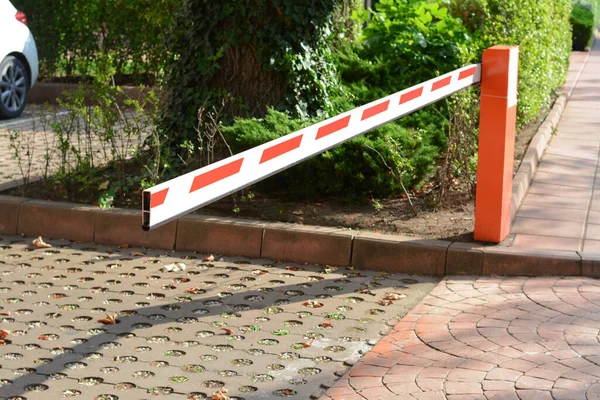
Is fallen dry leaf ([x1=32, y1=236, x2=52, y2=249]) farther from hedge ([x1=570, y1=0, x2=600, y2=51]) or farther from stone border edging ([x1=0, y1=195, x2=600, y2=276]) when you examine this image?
hedge ([x1=570, y1=0, x2=600, y2=51])

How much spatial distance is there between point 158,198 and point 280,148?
38.6 inches

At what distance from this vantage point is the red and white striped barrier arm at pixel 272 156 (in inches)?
157

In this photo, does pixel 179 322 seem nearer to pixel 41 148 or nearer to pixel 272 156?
pixel 272 156

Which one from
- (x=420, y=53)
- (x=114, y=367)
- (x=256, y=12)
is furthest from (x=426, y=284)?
(x=420, y=53)

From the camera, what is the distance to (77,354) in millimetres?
4754

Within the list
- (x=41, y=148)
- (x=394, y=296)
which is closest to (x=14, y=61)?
(x=41, y=148)

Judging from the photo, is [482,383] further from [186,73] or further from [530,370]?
[186,73]

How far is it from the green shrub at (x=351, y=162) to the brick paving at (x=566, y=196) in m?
0.90

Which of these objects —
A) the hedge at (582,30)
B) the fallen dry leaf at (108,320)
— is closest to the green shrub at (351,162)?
the fallen dry leaf at (108,320)

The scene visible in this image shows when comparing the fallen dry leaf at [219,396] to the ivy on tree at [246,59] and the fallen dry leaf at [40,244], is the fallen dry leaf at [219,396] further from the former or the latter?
the ivy on tree at [246,59]

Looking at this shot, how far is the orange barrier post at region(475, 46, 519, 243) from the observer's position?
20.2 feet

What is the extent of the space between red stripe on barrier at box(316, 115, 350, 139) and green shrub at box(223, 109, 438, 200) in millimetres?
1771

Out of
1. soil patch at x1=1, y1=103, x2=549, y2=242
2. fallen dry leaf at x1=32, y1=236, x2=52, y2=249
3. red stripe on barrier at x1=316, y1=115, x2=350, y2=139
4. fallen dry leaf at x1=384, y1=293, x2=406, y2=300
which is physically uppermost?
red stripe on barrier at x1=316, y1=115, x2=350, y2=139

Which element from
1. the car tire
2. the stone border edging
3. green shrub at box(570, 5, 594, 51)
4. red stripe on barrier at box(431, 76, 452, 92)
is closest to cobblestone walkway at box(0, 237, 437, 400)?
the stone border edging
